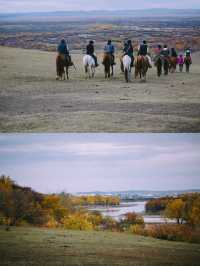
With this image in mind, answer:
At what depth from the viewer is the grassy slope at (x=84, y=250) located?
691cm

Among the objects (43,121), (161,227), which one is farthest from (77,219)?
(43,121)

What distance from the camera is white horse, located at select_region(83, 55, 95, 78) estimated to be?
1395cm

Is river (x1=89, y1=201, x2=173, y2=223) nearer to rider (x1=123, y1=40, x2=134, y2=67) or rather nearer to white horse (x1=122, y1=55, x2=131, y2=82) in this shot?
rider (x1=123, y1=40, x2=134, y2=67)

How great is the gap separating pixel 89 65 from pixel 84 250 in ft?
25.3

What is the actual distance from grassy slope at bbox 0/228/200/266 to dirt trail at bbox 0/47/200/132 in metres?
1.05

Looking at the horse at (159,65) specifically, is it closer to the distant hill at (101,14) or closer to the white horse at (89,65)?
the white horse at (89,65)

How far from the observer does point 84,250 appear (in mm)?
6930

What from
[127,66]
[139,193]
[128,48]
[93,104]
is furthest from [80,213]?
[127,66]

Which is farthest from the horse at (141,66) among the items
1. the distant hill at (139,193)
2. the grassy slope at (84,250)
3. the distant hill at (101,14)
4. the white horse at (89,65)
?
the grassy slope at (84,250)

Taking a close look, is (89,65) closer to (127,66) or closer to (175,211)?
(127,66)

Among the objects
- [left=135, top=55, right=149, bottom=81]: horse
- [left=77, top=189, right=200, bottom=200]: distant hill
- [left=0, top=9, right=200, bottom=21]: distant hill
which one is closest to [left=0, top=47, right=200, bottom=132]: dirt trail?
[left=77, top=189, right=200, bottom=200]: distant hill

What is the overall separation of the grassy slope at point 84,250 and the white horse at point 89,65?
6.97m

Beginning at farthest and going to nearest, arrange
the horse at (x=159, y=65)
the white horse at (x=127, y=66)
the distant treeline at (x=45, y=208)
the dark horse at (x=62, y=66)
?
the horse at (x=159, y=65), the white horse at (x=127, y=66), the dark horse at (x=62, y=66), the distant treeline at (x=45, y=208)

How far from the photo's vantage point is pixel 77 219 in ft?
23.7
